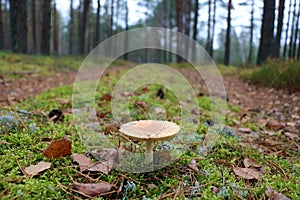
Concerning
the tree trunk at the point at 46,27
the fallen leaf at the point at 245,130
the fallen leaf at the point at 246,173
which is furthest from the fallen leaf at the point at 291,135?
the tree trunk at the point at 46,27

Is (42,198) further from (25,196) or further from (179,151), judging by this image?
(179,151)

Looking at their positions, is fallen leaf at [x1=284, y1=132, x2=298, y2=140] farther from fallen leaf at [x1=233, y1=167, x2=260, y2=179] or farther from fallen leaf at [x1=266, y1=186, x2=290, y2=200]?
fallen leaf at [x1=266, y1=186, x2=290, y2=200]

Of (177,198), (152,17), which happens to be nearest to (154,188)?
(177,198)

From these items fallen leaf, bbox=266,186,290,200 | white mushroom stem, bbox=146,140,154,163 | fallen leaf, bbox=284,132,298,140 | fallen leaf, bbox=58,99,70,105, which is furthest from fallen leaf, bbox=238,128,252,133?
fallen leaf, bbox=58,99,70,105

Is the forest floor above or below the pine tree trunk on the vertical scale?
below

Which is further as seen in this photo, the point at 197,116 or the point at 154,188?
the point at 197,116
